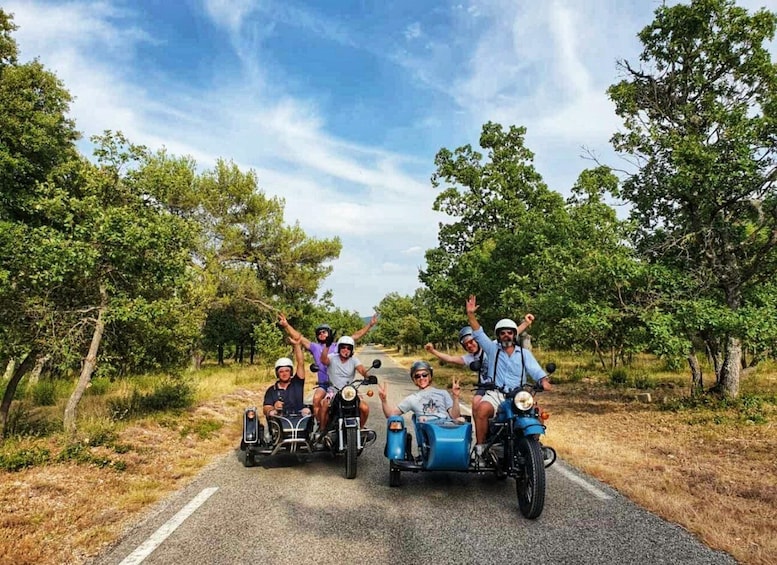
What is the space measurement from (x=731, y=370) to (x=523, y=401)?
32.4ft

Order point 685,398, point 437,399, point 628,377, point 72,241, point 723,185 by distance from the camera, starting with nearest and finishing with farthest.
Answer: point 437,399, point 72,241, point 723,185, point 685,398, point 628,377

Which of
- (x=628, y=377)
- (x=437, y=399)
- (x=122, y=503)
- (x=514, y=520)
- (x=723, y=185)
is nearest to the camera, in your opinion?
(x=514, y=520)

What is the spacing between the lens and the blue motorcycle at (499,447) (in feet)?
16.0

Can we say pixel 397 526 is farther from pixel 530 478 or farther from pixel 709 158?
pixel 709 158

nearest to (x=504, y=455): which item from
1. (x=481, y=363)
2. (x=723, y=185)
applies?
(x=481, y=363)

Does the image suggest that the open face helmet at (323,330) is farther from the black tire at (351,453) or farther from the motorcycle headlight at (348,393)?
the black tire at (351,453)

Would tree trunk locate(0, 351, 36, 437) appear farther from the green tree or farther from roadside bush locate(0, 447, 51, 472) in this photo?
the green tree

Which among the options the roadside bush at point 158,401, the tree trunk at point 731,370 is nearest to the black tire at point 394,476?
the roadside bush at point 158,401

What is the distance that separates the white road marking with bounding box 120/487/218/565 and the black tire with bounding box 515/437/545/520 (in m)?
3.18

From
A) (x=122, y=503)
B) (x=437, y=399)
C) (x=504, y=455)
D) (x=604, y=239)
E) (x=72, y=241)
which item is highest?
(x=604, y=239)

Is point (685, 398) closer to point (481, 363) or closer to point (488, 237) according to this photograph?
point (481, 363)

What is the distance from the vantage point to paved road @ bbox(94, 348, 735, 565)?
394 centimetres

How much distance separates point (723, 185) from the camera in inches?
456

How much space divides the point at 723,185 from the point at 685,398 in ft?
17.5
